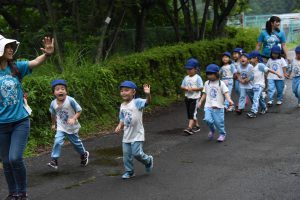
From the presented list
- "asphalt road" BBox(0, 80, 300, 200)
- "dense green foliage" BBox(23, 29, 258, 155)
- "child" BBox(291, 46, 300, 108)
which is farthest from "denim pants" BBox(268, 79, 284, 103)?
"dense green foliage" BBox(23, 29, 258, 155)

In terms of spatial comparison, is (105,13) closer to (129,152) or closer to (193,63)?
(193,63)

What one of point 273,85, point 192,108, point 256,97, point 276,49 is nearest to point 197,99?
point 192,108

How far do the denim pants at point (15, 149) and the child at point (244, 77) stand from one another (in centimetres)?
640

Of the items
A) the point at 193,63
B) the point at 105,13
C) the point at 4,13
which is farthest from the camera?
the point at 4,13

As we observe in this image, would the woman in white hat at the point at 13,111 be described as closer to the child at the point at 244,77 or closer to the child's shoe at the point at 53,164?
the child's shoe at the point at 53,164

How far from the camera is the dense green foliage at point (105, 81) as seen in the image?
358 inches

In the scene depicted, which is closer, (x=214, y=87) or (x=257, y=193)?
(x=257, y=193)

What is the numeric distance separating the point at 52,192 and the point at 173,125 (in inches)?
183

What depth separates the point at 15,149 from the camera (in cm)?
562

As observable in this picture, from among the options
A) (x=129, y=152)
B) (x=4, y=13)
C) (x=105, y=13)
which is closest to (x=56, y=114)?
(x=129, y=152)

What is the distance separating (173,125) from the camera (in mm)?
10578

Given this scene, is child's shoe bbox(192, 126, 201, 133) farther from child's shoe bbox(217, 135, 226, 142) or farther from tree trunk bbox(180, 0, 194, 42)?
tree trunk bbox(180, 0, 194, 42)

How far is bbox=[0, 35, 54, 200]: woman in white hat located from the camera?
561cm

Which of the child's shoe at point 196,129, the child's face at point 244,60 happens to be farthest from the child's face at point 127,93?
the child's face at point 244,60
